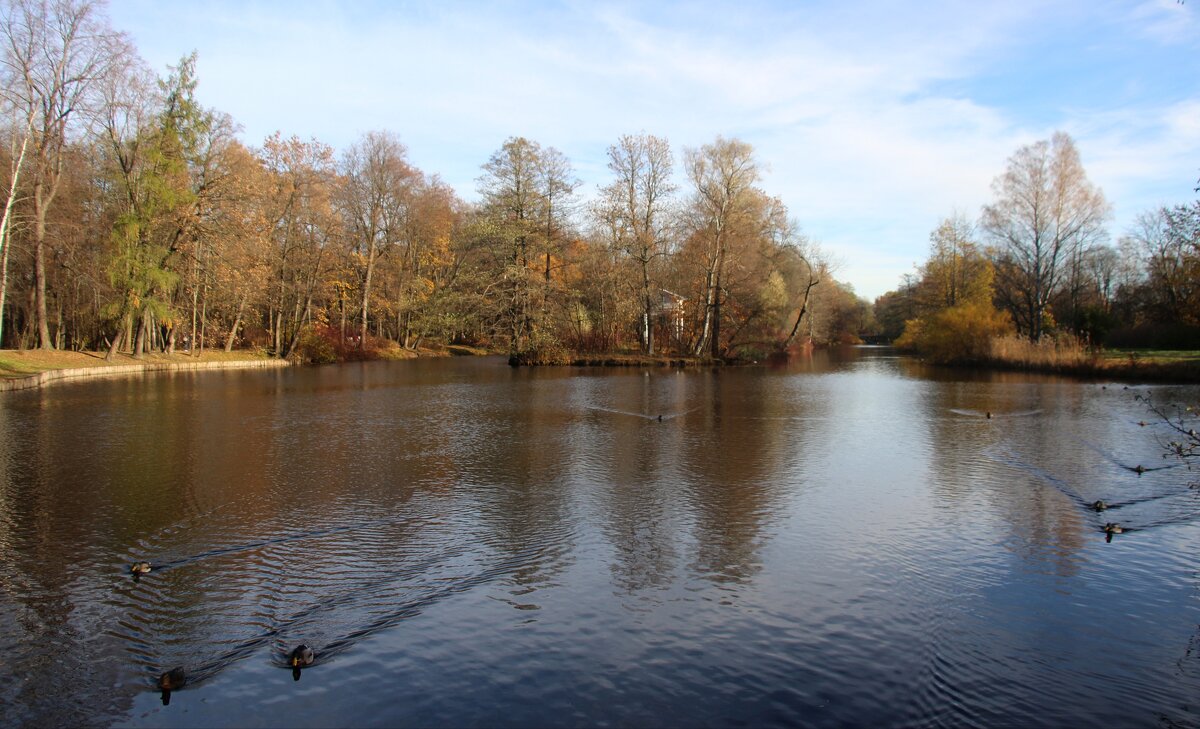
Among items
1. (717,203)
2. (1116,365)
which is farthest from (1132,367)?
(717,203)

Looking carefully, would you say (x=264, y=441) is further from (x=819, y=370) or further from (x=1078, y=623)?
(x=819, y=370)

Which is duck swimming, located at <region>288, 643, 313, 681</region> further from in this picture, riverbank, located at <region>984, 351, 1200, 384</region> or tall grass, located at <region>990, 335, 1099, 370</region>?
tall grass, located at <region>990, 335, 1099, 370</region>

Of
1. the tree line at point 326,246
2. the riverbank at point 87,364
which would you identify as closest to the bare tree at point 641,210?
the tree line at point 326,246

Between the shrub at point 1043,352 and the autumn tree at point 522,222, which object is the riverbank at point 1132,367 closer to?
the shrub at point 1043,352

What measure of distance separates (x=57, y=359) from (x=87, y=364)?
1198 mm

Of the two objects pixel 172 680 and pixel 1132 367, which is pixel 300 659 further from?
pixel 1132 367

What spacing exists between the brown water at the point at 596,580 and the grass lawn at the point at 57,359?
46.4 ft

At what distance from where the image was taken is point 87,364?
29500 mm

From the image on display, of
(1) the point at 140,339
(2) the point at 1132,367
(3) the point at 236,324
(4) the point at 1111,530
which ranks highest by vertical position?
(3) the point at 236,324

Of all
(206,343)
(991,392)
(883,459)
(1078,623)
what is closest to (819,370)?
(991,392)

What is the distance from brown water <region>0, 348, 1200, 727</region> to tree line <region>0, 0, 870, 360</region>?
21.5m

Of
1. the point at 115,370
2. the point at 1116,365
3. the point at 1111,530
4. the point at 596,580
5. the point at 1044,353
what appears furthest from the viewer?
the point at 1044,353

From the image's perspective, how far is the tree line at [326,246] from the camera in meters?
30.5

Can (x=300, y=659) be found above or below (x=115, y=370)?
below
